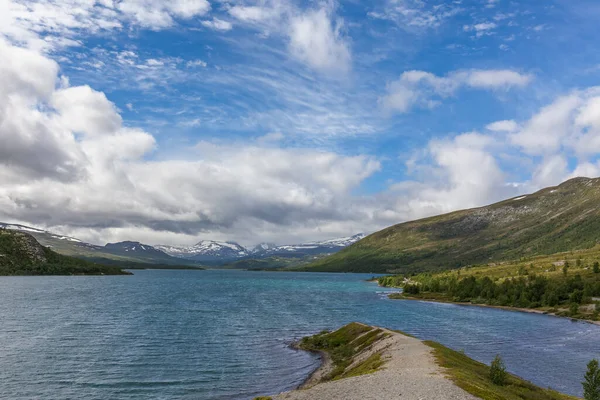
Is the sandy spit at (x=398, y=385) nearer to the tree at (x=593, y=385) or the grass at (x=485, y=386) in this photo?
the grass at (x=485, y=386)

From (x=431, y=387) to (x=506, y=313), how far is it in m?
143

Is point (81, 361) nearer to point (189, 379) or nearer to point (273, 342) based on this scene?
point (189, 379)

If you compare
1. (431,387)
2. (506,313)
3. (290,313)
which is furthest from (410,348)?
(506,313)

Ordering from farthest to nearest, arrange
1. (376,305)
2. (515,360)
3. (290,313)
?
(376,305), (290,313), (515,360)

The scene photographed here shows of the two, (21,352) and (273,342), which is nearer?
(21,352)

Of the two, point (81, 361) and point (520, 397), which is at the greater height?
point (520, 397)

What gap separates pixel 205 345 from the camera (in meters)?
95.2

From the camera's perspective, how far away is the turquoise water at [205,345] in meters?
64.9

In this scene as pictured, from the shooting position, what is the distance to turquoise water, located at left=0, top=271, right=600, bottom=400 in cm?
6494

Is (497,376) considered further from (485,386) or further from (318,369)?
(318,369)

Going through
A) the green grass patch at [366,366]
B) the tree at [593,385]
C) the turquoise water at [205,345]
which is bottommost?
the turquoise water at [205,345]

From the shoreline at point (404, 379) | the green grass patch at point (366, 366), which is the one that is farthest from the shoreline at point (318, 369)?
the green grass patch at point (366, 366)

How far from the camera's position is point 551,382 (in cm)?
6694

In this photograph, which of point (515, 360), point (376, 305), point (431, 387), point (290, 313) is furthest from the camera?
point (376, 305)
